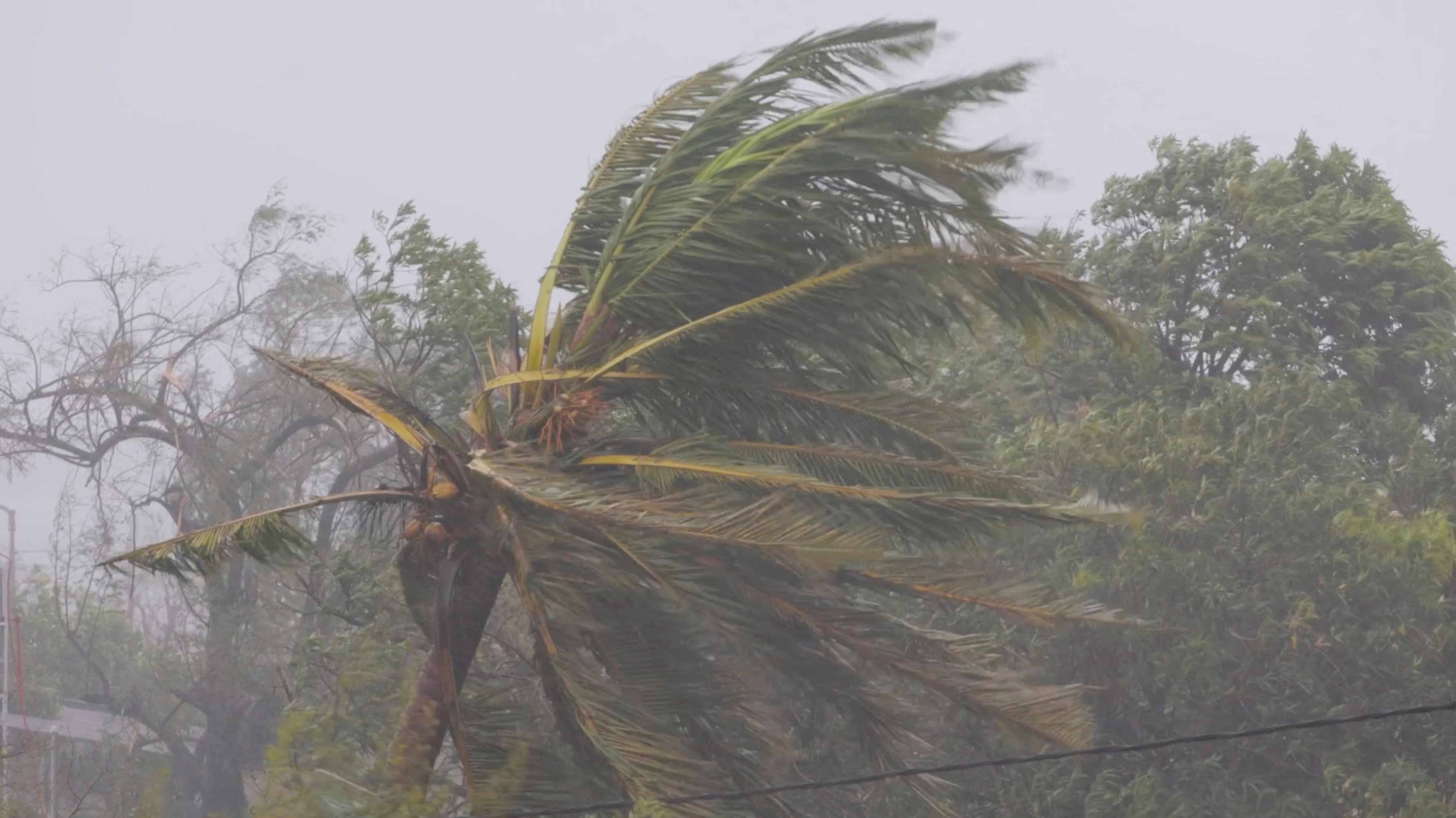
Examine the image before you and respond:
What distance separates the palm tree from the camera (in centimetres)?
639

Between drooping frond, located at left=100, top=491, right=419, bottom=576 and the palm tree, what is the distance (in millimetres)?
15

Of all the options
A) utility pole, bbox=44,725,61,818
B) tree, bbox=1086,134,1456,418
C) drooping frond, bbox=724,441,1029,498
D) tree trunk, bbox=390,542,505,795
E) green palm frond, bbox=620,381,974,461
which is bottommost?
utility pole, bbox=44,725,61,818

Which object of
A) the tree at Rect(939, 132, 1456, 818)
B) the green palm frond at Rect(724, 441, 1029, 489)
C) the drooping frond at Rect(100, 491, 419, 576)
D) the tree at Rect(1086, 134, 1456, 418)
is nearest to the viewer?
the green palm frond at Rect(724, 441, 1029, 489)

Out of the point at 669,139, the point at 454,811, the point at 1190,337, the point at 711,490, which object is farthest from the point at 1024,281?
the point at 1190,337

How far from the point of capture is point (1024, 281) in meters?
6.79

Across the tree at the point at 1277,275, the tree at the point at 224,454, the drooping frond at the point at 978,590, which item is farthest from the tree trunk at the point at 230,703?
the drooping frond at the point at 978,590

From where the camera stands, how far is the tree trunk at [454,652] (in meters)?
6.52

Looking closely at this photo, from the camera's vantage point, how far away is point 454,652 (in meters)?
7.19

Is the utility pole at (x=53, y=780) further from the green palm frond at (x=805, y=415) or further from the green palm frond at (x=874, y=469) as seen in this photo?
the green palm frond at (x=874, y=469)

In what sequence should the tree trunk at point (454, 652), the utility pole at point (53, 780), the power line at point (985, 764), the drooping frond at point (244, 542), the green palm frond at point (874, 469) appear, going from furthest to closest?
the utility pole at point (53, 780), the drooping frond at point (244, 542), the green palm frond at point (874, 469), the tree trunk at point (454, 652), the power line at point (985, 764)

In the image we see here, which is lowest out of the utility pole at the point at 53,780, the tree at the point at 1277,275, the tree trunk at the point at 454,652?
the utility pole at the point at 53,780

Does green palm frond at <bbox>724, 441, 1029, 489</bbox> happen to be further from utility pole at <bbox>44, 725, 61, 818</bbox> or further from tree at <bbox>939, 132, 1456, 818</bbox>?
utility pole at <bbox>44, 725, 61, 818</bbox>

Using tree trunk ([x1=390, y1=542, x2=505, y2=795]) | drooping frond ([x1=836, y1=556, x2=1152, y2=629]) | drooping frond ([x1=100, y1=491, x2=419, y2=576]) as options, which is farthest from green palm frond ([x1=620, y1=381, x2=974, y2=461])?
drooping frond ([x1=100, y1=491, x2=419, y2=576])

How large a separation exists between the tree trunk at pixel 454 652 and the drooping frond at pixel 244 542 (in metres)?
0.48
